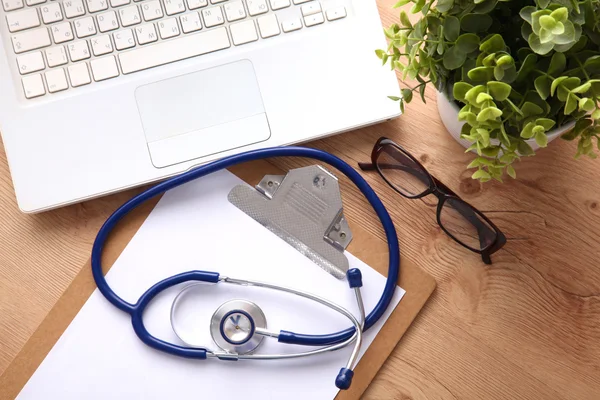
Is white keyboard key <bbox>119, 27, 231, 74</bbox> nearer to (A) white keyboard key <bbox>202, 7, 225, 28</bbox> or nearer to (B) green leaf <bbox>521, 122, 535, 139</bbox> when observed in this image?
(A) white keyboard key <bbox>202, 7, 225, 28</bbox>

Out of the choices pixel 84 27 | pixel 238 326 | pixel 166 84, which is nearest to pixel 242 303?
pixel 238 326

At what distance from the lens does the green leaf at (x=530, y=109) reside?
545mm

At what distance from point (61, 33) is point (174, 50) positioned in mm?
142

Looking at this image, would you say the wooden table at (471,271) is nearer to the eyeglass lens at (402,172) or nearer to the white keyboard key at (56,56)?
the eyeglass lens at (402,172)

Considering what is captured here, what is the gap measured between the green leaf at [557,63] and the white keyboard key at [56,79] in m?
0.57

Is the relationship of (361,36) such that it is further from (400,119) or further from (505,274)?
(505,274)

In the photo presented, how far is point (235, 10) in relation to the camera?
2.48 ft

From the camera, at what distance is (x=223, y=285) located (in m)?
0.79

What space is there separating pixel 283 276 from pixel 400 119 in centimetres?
27

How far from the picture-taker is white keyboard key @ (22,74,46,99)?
75 cm

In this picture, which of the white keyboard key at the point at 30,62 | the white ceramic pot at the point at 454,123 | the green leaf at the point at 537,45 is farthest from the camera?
the white keyboard key at the point at 30,62

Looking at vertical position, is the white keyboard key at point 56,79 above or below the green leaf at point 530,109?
above

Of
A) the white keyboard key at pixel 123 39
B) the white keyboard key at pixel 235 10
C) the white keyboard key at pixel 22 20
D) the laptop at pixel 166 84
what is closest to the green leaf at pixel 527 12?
the laptop at pixel 166 84

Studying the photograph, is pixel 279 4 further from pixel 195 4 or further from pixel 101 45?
pixel 101 45
